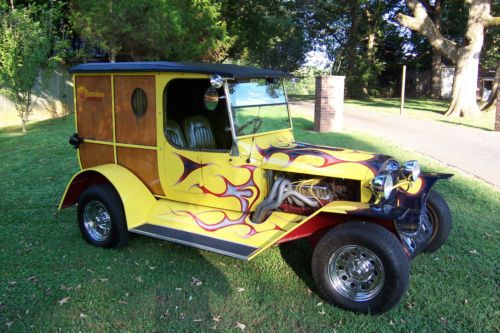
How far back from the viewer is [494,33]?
29.2m

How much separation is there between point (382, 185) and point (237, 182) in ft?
4.60

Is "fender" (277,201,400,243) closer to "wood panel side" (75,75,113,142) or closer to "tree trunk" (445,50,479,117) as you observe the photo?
"wood panel side" (75,75,113,142)

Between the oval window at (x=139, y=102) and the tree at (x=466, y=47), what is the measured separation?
17.0m

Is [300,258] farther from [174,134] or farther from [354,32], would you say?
[354,32]

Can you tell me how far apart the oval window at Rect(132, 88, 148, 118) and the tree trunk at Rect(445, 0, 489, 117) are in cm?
1699

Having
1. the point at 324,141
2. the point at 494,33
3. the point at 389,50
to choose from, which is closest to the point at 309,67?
the point at 389,50

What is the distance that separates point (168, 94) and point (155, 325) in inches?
94.1

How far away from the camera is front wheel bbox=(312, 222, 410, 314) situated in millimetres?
3463

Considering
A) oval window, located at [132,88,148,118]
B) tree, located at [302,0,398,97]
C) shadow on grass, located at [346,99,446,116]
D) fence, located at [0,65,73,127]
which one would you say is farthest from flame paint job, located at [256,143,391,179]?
tree, located at [302,0,398,97]

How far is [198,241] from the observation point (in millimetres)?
4188

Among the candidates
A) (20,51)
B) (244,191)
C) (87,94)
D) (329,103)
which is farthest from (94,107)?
(20,51)

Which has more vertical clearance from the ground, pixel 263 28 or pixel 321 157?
pixel 263 28

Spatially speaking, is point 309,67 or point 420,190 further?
point 309,67

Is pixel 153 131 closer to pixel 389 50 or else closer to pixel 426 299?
pixel 426 299
